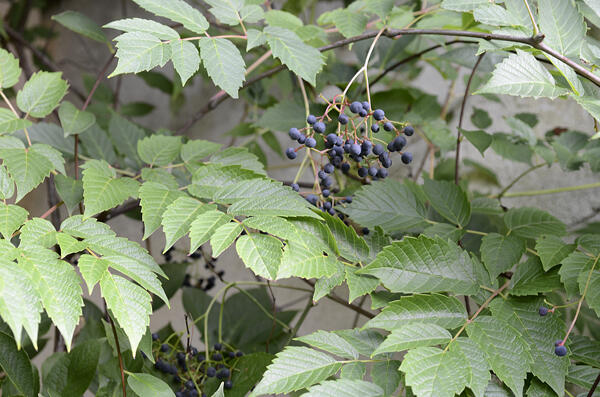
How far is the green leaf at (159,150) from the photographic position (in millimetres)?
895

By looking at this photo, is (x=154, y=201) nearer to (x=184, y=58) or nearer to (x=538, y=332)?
(x=184, y=58)

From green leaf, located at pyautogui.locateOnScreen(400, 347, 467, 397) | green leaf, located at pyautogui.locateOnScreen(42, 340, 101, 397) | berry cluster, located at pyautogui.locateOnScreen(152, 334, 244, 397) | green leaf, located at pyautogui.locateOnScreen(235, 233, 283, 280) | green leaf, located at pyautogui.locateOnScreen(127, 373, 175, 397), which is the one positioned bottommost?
berry cluster, located at pyautogui.locateOnScreen(152, 334, 244, 397)

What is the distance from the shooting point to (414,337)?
2.05 feet

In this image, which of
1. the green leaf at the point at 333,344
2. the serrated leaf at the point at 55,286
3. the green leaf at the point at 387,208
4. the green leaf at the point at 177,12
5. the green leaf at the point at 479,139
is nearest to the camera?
the serrated leaf at the point at 55,286

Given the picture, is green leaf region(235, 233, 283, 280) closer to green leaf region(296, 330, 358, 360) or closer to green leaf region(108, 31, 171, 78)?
green leaf region(296, 330, 358, 360)

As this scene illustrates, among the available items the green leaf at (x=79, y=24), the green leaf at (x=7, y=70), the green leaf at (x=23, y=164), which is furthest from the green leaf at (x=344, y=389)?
the green leaf at (x=79, y=24)

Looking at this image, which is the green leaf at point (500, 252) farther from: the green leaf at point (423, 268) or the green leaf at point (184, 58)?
the green leaf at point (184, 58)

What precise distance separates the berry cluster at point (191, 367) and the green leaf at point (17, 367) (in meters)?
0.20

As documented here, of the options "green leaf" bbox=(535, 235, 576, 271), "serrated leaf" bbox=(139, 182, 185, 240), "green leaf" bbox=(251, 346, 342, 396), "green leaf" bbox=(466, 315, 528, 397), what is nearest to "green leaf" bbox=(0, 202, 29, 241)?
"serrated leaf" bbox=(139, 182, 185, 240)

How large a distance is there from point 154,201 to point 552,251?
0.55 metres

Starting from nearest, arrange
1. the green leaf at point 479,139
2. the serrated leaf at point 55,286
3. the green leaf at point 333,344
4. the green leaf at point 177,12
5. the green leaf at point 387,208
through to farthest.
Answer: the serrated leaf at point 55,286 → the green leaf at point 333,344 → the green leaf at point 177,12 → the green leaf at point 387,208 → the green leaf at point 479,139

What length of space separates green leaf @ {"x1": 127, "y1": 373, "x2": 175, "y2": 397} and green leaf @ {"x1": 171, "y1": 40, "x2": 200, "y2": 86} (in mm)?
415

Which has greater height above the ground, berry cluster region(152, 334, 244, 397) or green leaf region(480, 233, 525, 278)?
green leaf region(480, 233, 525, 278)

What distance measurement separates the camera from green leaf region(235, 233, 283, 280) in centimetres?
61
